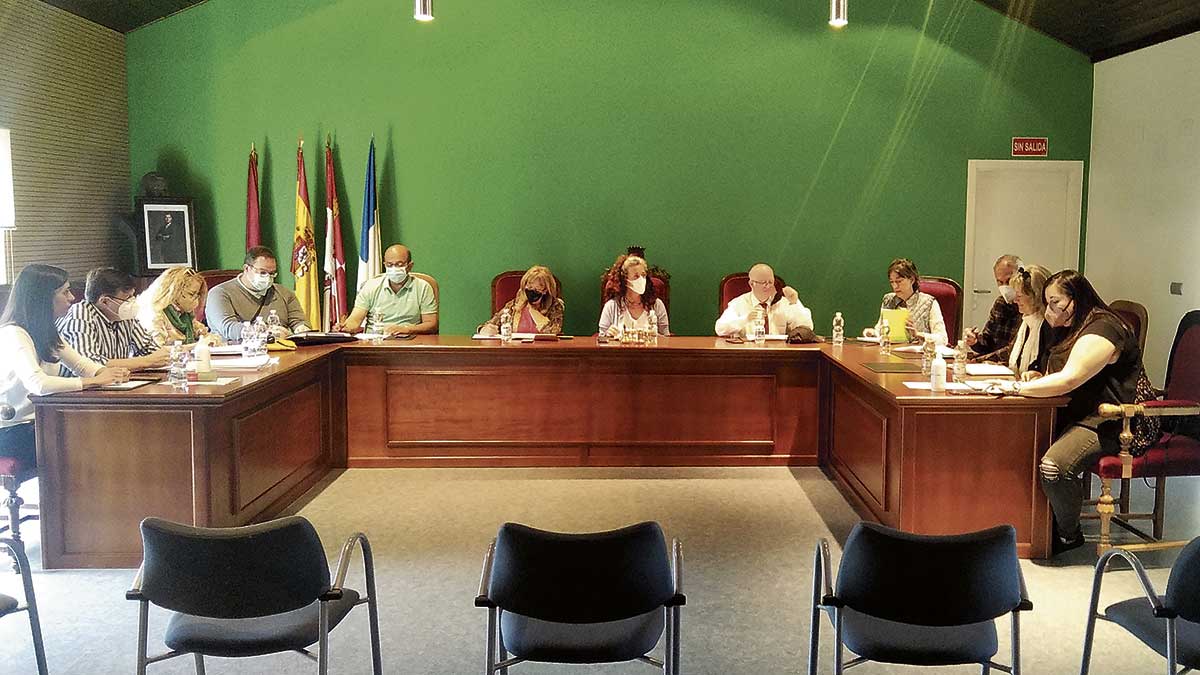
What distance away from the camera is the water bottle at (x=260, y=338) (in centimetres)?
518

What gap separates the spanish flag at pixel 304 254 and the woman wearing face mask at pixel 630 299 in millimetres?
2759

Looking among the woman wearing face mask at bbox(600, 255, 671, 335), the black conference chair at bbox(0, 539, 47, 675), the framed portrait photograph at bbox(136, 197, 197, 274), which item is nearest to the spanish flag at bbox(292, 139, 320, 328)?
the framed portrait photograph at bbox(136, 197, 197, 274)

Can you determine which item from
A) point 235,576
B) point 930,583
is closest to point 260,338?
point 235,576

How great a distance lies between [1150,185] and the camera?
24.2ft

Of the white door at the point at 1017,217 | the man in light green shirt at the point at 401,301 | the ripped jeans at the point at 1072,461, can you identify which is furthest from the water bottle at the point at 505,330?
the white door at the point at 1017,217

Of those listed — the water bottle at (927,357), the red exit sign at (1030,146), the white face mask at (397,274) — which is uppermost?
the red exit sign at (1030,146)

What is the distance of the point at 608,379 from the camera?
5973 millimetres

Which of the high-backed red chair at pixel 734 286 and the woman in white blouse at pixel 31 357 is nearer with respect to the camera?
the woman in white blouse at pixel 31 357

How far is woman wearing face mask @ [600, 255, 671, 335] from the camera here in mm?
6449

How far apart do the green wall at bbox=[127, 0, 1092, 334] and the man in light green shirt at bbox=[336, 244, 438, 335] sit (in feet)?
3.98

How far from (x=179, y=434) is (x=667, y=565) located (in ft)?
8.88

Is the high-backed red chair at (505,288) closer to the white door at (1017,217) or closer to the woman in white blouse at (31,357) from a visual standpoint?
the woman in white blouse at (31,357)

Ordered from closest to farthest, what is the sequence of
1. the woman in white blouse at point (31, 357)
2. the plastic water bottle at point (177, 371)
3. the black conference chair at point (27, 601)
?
the black conference chair at point (27, 601)
the woman in white blouse at point (31, 357)
the plastic water bottle at point (177, 371)

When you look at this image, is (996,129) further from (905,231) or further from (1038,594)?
(1038,594)
